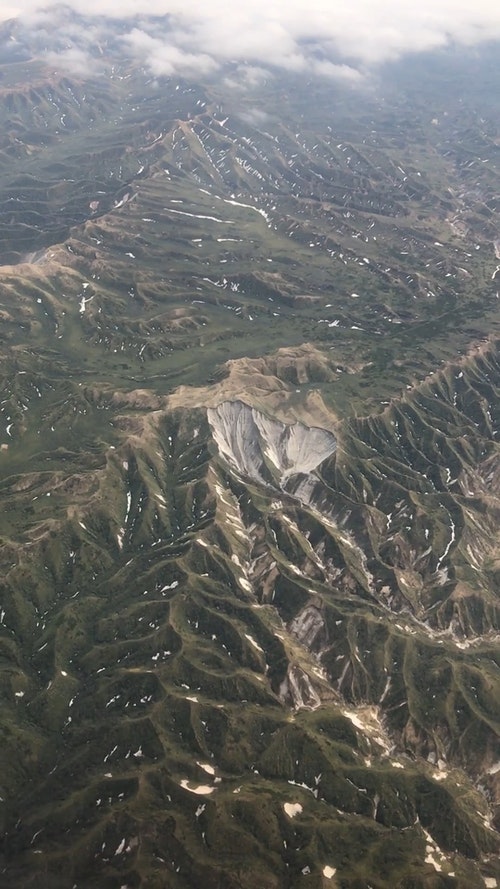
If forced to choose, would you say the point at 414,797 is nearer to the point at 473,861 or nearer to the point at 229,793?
the point at 473,861

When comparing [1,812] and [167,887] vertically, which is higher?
[167,887]

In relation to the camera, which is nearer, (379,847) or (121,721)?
(379,847)

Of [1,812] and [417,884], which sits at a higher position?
[417,884]

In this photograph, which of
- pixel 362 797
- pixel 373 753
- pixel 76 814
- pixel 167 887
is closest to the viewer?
pixel 167 887

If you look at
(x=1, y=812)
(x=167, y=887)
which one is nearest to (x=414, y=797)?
(x=167, y=887)

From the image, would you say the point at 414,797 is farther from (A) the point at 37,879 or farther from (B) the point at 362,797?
(A) the point at 37,879

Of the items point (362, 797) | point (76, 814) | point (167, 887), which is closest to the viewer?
point (167, 887)

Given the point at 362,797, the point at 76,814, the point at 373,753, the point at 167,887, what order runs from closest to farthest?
the point at 167,887, the point at 76,814, the point at 362,797, the point at 373,753

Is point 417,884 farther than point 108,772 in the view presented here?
No

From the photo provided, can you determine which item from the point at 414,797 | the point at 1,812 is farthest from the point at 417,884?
the point at 1,812
